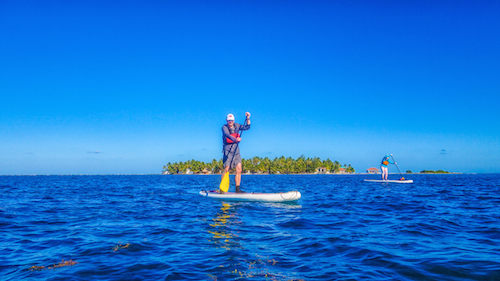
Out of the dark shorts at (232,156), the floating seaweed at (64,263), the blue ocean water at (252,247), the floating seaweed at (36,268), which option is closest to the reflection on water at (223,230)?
the blue ocean water at (252,247)

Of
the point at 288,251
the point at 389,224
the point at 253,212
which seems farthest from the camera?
the point at 253,212

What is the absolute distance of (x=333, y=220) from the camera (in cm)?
996

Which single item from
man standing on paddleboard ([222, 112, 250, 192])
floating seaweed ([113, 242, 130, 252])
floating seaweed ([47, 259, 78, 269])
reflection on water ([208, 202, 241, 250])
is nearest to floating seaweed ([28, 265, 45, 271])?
floating seaweed ([47, 259, 78, 269])

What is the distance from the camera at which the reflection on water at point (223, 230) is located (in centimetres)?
684

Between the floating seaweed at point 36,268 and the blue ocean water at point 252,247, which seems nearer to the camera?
the blue ocean water at point 252,247

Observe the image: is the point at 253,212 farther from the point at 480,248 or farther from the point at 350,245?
the point at 480,248

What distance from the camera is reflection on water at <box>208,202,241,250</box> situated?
6838mm

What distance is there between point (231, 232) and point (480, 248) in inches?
211

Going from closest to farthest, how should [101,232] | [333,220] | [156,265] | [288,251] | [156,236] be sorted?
[156,265] < [288,251] < [156,236] < [101,232] < [333,220]

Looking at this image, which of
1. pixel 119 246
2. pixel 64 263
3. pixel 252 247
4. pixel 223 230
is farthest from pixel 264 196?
pixel 64 263

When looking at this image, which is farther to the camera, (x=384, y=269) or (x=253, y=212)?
(x=253, y=212)

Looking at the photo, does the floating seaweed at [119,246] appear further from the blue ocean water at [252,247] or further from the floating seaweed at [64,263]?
the floating seaweed at [64,263]

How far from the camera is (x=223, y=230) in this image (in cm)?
836

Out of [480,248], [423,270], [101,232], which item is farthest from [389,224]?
[101,232]
